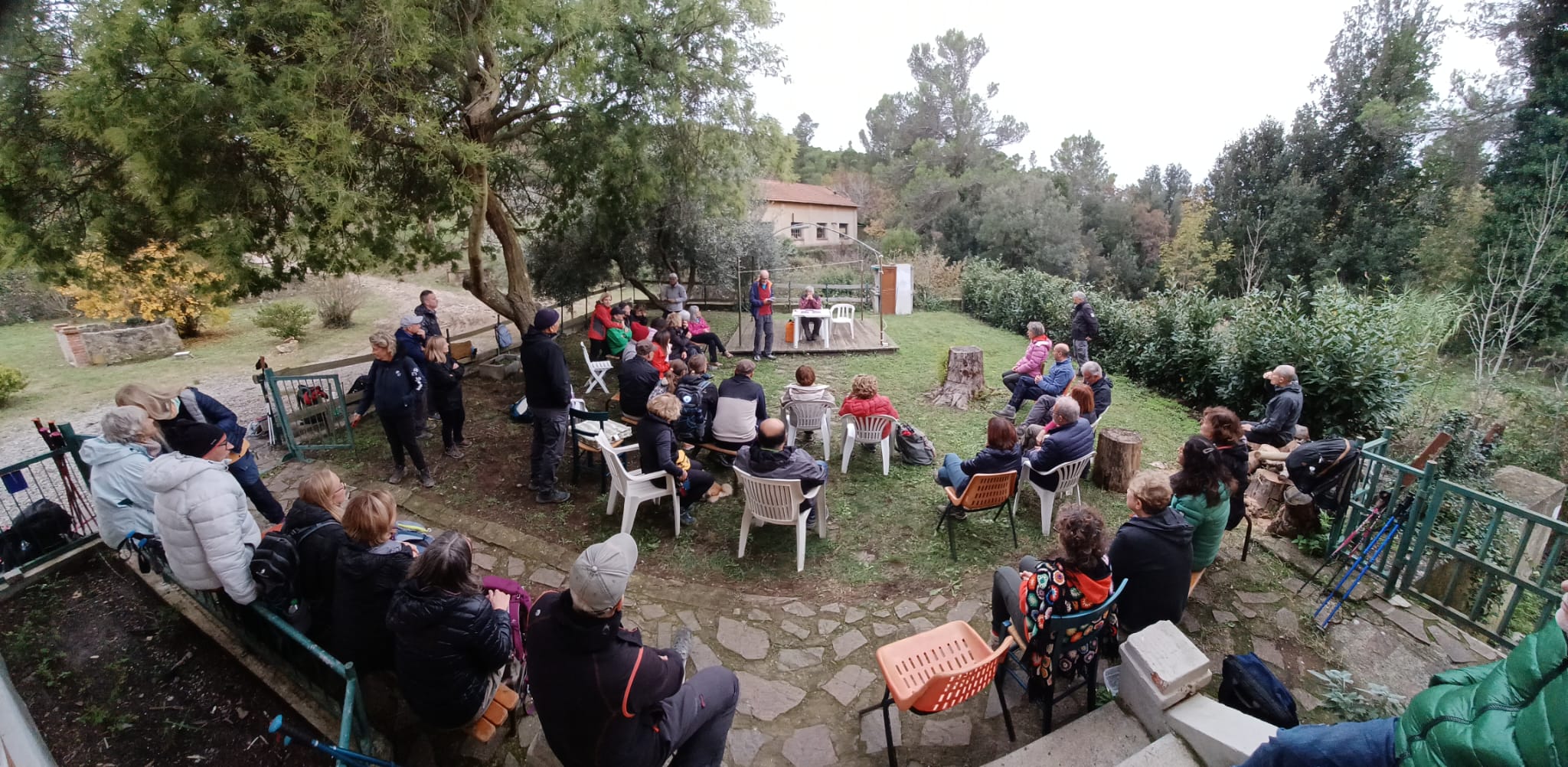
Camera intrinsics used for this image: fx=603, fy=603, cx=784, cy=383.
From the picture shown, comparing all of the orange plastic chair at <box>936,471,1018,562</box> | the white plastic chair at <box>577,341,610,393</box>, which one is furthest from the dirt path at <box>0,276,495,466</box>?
the orange plastic chair at <box>936,471,1018,562</box>

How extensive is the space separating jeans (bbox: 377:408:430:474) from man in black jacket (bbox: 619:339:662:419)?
Answer: 72.9 inches

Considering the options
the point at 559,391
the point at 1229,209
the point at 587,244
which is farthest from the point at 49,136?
the point at 1229,209

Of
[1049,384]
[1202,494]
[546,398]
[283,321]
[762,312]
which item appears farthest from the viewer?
[283,321]

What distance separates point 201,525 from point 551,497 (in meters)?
2.76

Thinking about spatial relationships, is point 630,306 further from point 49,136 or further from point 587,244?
point 49,136

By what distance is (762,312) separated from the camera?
10539 mm

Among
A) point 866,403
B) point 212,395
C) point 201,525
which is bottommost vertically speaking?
point 212,395

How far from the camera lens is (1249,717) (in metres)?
2.50

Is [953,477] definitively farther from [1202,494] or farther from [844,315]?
[844,315]

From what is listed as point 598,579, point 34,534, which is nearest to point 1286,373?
point 598,579

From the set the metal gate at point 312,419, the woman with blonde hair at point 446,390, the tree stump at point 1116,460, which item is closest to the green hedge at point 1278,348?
the tree stump at point 1116,460

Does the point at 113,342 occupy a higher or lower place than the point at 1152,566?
lower

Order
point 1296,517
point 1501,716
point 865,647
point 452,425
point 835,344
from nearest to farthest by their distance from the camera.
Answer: point 1501,716, point 865,647, point 1296,517, point 452,425, point 835,344

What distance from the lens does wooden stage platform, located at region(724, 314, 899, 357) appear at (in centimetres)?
1137
